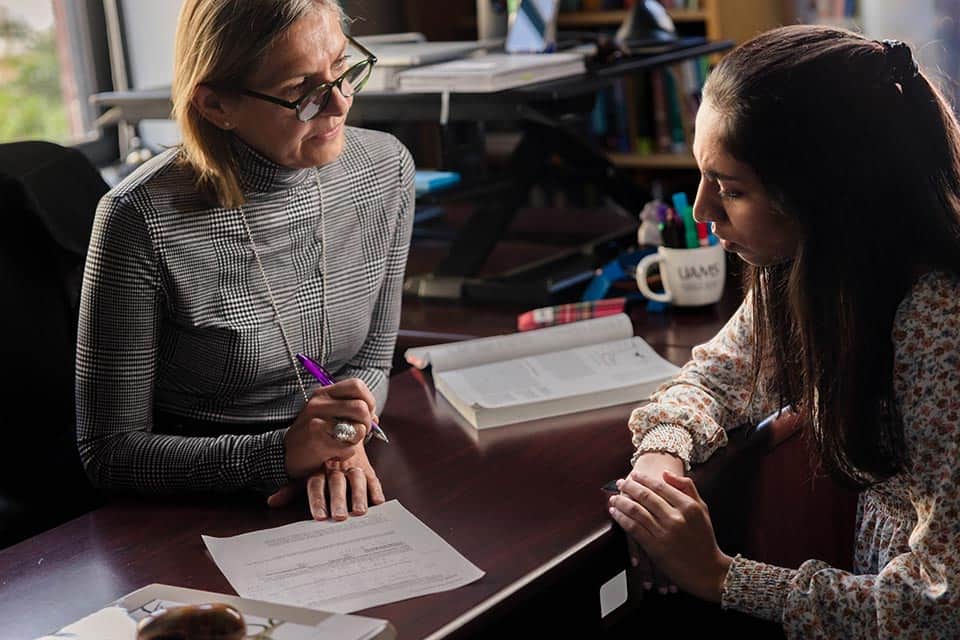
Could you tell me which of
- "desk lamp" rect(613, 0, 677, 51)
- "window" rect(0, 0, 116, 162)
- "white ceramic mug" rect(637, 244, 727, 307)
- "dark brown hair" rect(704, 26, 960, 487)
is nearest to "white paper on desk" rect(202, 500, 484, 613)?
"dark brown hair" rect(704, 26, 960, 487)

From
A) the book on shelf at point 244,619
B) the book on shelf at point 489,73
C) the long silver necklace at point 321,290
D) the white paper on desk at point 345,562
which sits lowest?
the white paper on desk at point 345,562

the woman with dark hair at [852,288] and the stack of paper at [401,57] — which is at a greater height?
the stack of paper at [401,57]

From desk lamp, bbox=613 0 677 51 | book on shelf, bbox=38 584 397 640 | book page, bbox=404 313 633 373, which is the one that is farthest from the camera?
desk lamp, bbox=613 0 677 51

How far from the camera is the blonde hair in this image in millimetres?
1415

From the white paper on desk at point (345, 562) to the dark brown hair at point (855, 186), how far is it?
1.33 feet

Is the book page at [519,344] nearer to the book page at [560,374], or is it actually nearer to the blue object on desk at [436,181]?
the book page at [560,374]

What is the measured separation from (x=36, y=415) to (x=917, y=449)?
1.21 m

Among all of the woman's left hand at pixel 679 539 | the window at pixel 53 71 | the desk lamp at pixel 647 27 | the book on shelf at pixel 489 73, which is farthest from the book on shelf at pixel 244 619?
the window at pixel 53 71

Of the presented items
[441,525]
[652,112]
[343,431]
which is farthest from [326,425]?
[652,112]

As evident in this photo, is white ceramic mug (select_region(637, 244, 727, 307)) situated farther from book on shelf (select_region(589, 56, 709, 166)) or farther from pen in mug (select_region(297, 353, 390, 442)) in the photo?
book on shelf (select_region(589, 56, 709, 166))

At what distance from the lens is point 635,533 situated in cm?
124

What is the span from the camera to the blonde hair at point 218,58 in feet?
4.64

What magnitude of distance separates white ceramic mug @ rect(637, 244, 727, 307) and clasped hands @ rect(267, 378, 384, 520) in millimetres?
700

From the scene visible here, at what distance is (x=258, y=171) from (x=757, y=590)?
76 centimetres
